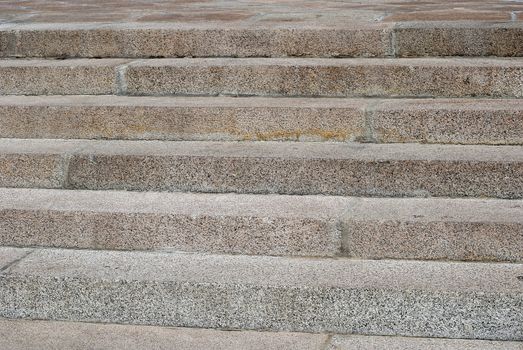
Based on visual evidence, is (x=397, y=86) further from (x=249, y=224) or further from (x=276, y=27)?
(x=249, y=224)

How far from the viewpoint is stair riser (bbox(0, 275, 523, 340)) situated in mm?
3117

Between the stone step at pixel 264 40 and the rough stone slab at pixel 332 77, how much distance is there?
3.9 inches

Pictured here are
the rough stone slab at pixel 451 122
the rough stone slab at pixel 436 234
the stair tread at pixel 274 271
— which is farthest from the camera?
the rough stone slab at pixel 451 122

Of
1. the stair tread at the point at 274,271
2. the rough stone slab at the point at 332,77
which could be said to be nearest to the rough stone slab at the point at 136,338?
the stair tread at the point at 274,271

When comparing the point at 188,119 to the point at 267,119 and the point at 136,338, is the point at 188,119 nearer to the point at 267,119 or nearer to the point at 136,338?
the point at 267,119

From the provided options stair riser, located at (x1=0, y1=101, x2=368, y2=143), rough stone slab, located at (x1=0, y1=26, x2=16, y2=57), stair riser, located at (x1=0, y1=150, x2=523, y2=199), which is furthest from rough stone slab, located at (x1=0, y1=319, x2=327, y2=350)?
rough stone slab, located at (x1=0, y1=26, x2=16, y2=57)

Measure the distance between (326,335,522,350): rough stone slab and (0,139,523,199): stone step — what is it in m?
0.73

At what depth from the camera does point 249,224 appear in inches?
139

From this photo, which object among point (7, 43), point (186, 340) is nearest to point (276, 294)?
point (186, 340)

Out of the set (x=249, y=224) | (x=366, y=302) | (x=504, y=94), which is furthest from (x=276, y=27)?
(x=366, y=302)

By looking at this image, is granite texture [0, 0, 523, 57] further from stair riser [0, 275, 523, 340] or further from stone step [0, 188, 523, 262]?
stair riser [0, 275, 523, 340]

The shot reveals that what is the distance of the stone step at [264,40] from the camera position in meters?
4.53

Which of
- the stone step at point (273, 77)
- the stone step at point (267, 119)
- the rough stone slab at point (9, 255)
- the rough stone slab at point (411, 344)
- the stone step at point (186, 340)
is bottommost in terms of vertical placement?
the rough stone slab at point (411, 344)

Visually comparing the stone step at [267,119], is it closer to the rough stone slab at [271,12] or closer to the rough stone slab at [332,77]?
the rough stone slab at [332,77]
